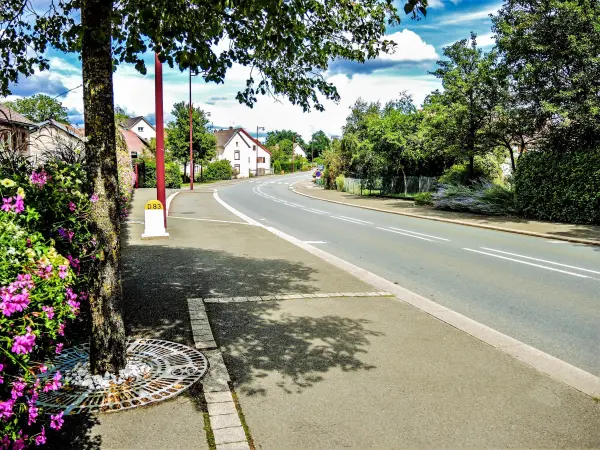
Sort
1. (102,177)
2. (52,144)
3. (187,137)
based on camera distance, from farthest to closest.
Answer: (187,137), (52,144), (102,177)

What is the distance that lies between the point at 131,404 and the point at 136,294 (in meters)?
3.16

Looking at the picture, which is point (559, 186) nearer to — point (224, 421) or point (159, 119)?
point (159, 119)

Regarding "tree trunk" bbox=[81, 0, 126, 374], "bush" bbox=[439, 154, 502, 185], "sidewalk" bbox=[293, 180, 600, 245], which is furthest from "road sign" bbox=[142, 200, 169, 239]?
"bush" bbox=[439, 154, 502, 185]

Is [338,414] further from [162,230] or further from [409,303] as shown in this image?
[162,230]

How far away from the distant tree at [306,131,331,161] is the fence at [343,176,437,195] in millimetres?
120577

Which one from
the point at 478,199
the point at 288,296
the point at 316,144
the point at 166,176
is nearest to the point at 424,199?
the point at 478,199

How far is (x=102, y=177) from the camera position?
3.87 m

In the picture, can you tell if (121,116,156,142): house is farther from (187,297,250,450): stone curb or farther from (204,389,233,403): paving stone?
(204,389,233,403): paving stone

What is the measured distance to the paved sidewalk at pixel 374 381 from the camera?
10.7 feet

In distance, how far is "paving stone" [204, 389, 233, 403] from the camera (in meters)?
3.63

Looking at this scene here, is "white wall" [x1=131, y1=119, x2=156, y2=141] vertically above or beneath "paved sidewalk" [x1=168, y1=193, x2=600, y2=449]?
above

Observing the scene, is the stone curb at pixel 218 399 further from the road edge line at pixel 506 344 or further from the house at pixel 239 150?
the house at pixel 239 150

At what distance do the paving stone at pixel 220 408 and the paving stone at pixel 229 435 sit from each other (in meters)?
0.23

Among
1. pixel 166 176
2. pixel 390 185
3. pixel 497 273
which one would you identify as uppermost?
pixel 166 176
